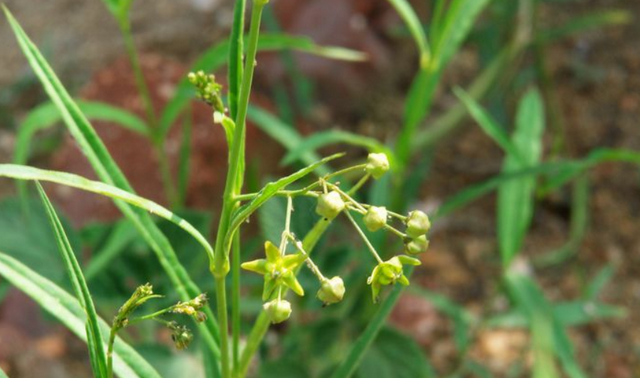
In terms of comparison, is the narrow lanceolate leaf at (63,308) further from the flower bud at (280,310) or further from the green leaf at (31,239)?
the green leaf at (31,239)

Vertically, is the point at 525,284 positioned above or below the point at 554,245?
below

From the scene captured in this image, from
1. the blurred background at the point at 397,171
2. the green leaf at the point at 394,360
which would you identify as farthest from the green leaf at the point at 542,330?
the green leaf at the point at 394,360

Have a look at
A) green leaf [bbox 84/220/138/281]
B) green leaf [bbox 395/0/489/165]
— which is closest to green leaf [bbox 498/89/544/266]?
green leaf [bbox 395/0/489/165]

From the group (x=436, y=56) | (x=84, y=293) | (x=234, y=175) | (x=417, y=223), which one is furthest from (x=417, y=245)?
(x=436, y=56)

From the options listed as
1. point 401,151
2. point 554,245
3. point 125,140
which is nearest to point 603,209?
point 554,245

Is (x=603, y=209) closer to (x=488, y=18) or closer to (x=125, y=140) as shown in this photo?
(x=488, y=18)
